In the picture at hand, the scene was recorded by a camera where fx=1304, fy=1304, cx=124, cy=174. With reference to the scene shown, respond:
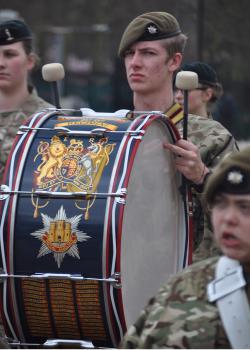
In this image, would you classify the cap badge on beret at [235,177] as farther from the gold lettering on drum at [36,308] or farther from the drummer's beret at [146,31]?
the drummer's beret at [146,31]

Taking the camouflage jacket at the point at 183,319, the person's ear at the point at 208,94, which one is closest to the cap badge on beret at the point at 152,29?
the person's ear at the point at 208,94

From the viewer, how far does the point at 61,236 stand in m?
5.70

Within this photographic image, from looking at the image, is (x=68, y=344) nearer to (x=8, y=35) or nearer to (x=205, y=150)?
(x=205, y=150)

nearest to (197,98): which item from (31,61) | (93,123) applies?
(31,61)

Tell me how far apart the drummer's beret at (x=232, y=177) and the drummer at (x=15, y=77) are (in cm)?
324

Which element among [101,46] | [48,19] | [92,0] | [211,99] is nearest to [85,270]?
[211,99]

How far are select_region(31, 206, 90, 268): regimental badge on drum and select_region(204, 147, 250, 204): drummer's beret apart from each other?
1.65 metres

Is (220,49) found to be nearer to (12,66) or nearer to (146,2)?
(146,2)

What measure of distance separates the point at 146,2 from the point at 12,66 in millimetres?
8339

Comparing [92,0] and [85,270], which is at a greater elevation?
[85,270]

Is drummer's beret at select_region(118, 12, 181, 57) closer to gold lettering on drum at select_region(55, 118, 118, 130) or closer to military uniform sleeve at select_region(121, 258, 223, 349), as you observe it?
gold lettering on drum at select_region(55, 118, 118, 130)

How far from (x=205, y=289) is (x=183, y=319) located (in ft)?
0.39

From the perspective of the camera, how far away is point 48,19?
1674 inches

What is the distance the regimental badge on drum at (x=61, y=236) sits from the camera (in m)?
5.68
